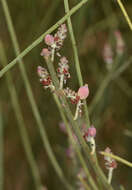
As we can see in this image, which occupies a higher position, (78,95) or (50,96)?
(50,96)

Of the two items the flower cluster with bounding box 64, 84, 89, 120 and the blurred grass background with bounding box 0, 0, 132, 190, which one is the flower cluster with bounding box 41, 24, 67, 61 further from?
the blurred grass background with bounding box 0, 0, 132, 190

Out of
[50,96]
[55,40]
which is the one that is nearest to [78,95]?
[55,40]

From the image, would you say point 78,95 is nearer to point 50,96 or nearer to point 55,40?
point 55,40

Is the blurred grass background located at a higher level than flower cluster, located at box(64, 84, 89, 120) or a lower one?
higher

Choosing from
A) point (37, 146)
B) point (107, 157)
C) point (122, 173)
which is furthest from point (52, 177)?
point (107, 157)

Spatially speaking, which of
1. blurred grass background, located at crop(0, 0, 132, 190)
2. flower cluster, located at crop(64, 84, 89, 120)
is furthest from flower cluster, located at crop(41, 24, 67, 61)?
blurred grass background, located at crop(0, 0, 132, 190)

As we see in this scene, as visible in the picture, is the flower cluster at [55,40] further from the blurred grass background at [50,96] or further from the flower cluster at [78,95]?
the blurred grass background at [50,96]

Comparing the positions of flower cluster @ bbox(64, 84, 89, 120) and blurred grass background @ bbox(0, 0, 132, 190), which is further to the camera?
blurred grass background @ bbox(0, 0, 132, 190)

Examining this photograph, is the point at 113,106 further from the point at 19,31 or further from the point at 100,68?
the point at 19,31

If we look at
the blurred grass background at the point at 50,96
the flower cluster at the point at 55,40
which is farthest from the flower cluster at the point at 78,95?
the blurred grass background at the point at 50,96
